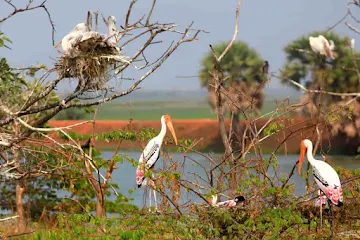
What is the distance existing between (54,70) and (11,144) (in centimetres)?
78

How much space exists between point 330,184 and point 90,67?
2766 mm

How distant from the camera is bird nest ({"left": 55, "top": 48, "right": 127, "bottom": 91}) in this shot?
6.91 metres

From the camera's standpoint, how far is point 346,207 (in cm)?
846

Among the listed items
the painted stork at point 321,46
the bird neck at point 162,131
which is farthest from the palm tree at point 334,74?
the bird neck at point 162,131

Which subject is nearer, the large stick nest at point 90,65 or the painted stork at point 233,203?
the large stick nest at point 90,65

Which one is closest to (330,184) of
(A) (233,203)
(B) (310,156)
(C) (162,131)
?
(B) (310,156)

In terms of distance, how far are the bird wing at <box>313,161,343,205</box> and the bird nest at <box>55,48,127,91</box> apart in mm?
2495

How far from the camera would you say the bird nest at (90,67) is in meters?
6.91

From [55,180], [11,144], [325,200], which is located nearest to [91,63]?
[11,144]

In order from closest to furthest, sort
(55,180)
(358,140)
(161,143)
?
(161,143), (55,180), (358,140)

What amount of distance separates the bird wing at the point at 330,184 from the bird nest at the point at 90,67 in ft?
8.19

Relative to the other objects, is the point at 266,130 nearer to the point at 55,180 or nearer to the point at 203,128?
the point at 55,180

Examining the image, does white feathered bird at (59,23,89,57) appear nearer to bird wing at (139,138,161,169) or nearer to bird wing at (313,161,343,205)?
bird wing at (139,138,161,169)

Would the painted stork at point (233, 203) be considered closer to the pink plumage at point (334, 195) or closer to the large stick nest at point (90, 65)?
the pink plumage at point (334, 195)
